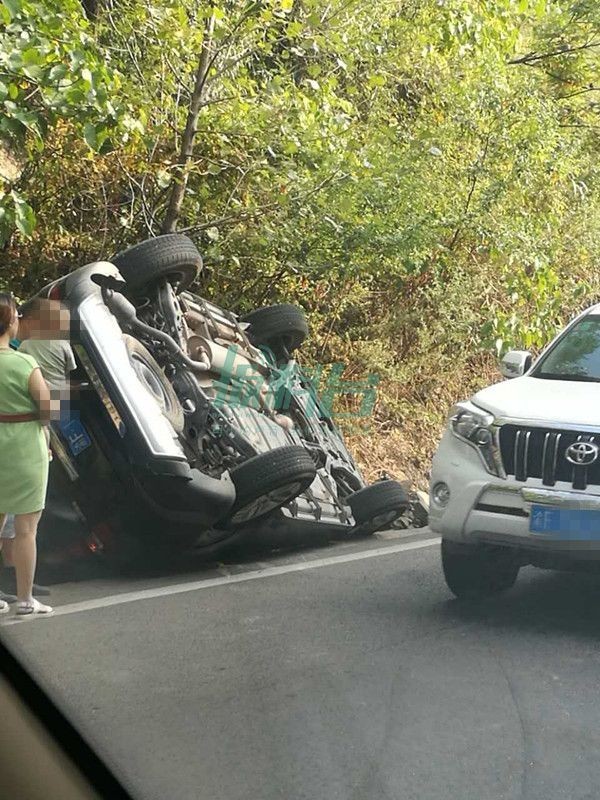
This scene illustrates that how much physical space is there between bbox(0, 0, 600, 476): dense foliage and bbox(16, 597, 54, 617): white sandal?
5.57 ft

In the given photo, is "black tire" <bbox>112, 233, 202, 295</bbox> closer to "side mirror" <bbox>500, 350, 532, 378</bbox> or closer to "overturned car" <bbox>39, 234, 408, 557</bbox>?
"overturned car" <bbox>39, 234, 408, 557</bbox>

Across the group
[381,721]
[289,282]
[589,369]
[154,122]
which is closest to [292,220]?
[289,282]

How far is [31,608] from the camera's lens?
15.1 ft

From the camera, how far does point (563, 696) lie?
3545 millimetres

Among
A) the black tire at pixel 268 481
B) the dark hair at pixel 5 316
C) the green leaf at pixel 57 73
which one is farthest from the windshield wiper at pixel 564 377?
the green leaf at pixel 57 73

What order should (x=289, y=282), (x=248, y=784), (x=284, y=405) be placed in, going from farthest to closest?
1. (x=289, y=282)
2. (x=284, y=405)
3. (x=248, y=784)

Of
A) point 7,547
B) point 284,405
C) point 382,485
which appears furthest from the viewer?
point 284,405

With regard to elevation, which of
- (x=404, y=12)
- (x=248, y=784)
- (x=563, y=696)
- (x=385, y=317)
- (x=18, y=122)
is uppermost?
(x=18, y=122)

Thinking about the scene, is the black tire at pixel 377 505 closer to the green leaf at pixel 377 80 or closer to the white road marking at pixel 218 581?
the white road marking at pixel 218 581

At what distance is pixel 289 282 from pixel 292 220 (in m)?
0.47

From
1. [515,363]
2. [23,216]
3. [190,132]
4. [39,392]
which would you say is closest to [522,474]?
[515,363]

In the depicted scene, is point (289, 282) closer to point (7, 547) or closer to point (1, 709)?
point (7, 547)

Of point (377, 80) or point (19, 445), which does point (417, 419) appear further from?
point (377, 80)

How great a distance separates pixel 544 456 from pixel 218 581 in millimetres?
1699
